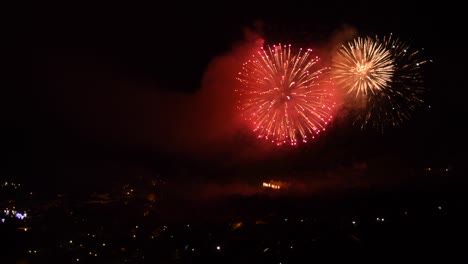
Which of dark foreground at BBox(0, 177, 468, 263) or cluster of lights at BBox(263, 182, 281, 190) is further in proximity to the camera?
cluster of lights at BBox(263, 182, 281, 190)

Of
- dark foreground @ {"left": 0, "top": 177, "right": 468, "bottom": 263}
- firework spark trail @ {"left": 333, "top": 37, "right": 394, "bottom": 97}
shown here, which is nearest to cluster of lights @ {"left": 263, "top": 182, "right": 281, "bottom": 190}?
dark foreground @ {"left": 0, "top": 177, "right": 468, "bottom": 263}

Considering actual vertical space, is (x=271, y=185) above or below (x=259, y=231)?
above

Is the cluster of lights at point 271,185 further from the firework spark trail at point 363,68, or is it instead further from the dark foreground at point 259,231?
the firework spark trail at point 363,68

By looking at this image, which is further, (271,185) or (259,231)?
(271,185)

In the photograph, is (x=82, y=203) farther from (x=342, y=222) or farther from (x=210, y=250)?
(x=342, y=222)

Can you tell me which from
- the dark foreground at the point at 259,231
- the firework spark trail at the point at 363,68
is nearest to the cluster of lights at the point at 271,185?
the dark foreground at the point at 259,231

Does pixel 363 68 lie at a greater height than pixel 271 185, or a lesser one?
greater

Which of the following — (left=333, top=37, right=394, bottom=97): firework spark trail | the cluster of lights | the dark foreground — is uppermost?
(left=333, top=37, right=394, bottom=97): firework spark trail

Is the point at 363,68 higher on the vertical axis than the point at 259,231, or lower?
higher

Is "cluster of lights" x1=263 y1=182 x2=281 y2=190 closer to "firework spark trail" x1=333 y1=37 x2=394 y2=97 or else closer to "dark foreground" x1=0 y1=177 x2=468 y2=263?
"dark foreground" x1=0 y1=177 x2=468 y2=263

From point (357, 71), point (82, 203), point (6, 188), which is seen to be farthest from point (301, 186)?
point (6, 188)

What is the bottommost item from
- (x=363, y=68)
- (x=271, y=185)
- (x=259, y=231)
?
(x=259, y=231)
